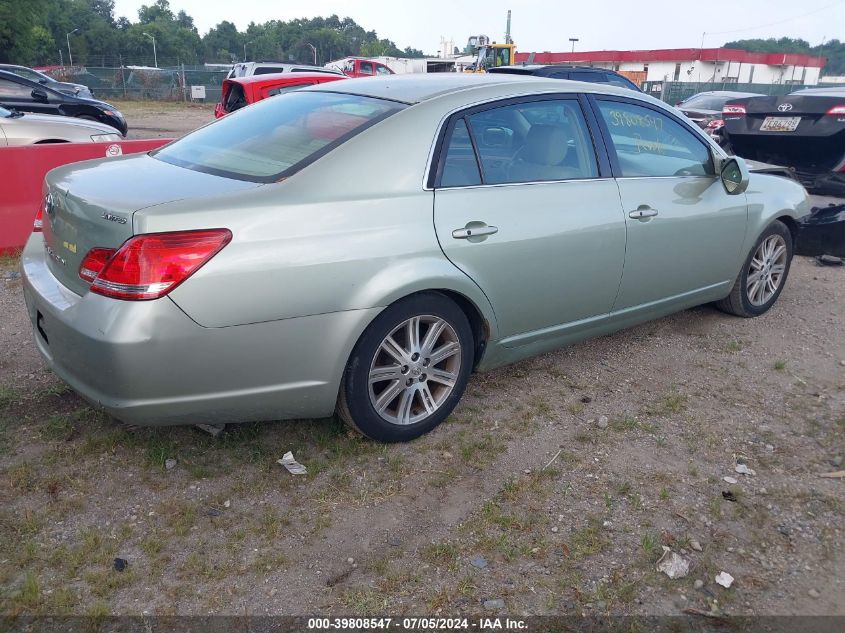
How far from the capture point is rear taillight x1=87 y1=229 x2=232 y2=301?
102 inches

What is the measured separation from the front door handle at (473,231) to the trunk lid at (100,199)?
2.98 feet

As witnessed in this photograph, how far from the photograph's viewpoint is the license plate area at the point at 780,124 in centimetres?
656

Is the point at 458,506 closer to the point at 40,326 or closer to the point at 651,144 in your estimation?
the point at 40,326

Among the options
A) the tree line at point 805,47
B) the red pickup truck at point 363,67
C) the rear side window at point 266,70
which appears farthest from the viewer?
the tree line at point 805,47

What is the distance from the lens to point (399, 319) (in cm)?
314

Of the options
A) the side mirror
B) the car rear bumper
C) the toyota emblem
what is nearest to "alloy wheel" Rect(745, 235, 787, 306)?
the side mirror

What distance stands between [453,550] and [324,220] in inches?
53.9

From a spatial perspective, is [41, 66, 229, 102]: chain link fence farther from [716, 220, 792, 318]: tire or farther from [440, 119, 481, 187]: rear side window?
[440, 119, 481, 187]: rear side window

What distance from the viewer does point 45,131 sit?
903cm

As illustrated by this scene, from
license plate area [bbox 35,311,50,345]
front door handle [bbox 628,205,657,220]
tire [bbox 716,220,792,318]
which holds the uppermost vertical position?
front door handle [bbox 628,205,657,220]

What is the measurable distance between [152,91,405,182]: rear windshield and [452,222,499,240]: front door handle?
0.62m

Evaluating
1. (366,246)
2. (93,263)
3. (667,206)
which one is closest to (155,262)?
(93,263)

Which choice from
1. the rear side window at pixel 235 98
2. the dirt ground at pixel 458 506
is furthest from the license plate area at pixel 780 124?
the rear side window at pixel 235 98

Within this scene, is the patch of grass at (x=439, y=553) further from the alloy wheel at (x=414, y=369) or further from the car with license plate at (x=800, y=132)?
the car with license plate at (x=800, y=132)
